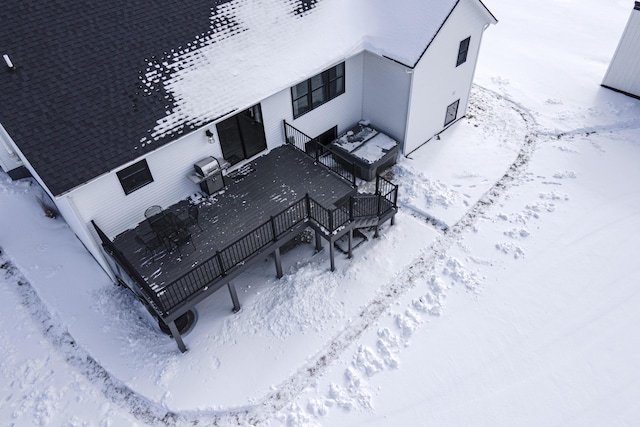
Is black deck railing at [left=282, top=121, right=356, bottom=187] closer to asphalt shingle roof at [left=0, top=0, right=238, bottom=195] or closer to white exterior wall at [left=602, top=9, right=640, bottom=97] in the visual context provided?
asphalt shingle roof at [left=0, top=0, right=238, bottom=195]

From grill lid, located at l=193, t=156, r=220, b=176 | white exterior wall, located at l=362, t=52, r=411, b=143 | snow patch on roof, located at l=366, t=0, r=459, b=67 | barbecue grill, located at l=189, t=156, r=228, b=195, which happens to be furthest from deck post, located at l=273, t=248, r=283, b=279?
snow patch on roof, located at l=366, t=0, r=459, b=67

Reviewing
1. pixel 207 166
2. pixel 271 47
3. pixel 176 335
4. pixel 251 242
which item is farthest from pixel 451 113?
pixel 176 335

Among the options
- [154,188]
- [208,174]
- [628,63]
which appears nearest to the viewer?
[154,188]

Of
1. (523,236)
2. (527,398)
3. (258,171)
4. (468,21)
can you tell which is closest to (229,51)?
(258,171)

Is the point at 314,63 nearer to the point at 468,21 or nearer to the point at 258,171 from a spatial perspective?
the point at 258,171

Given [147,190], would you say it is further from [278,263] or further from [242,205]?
[278,263]

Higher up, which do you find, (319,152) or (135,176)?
(135,176)
